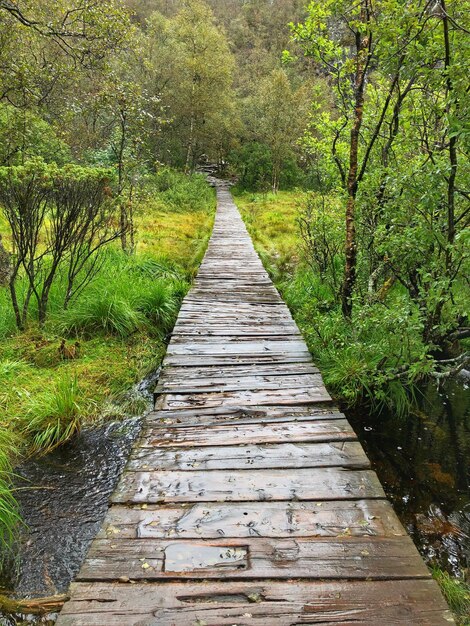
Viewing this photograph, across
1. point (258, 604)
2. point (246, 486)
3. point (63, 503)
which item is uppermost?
point (258, 604)

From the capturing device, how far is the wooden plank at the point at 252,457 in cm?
249

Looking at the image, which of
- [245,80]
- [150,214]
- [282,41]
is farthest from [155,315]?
[282,41]

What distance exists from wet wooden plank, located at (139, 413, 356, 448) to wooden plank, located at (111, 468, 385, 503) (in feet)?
1.06

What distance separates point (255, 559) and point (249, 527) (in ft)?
0.67

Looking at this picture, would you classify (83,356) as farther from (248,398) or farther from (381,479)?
(381,479)

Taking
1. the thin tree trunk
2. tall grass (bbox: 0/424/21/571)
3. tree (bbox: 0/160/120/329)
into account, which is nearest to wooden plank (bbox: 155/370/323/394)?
tall grass (bbox: 0/424/21/571)

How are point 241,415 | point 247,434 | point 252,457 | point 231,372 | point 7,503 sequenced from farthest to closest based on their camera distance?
point 231,372 < point 241,415 < point 247,434 < point 7,503 < point 252,457

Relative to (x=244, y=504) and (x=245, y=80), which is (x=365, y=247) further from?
(x=245, y=80)

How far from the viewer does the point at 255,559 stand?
1787mm

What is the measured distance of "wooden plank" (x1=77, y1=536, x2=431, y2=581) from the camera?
1.71 meters

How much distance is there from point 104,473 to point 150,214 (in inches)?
572

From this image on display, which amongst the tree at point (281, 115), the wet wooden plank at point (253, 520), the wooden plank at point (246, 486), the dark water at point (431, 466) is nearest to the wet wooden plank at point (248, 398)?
the wooden plank at point (246, 486)

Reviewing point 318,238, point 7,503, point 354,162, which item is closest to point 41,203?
point 7,503

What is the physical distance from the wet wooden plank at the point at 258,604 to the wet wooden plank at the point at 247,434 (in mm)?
1098
